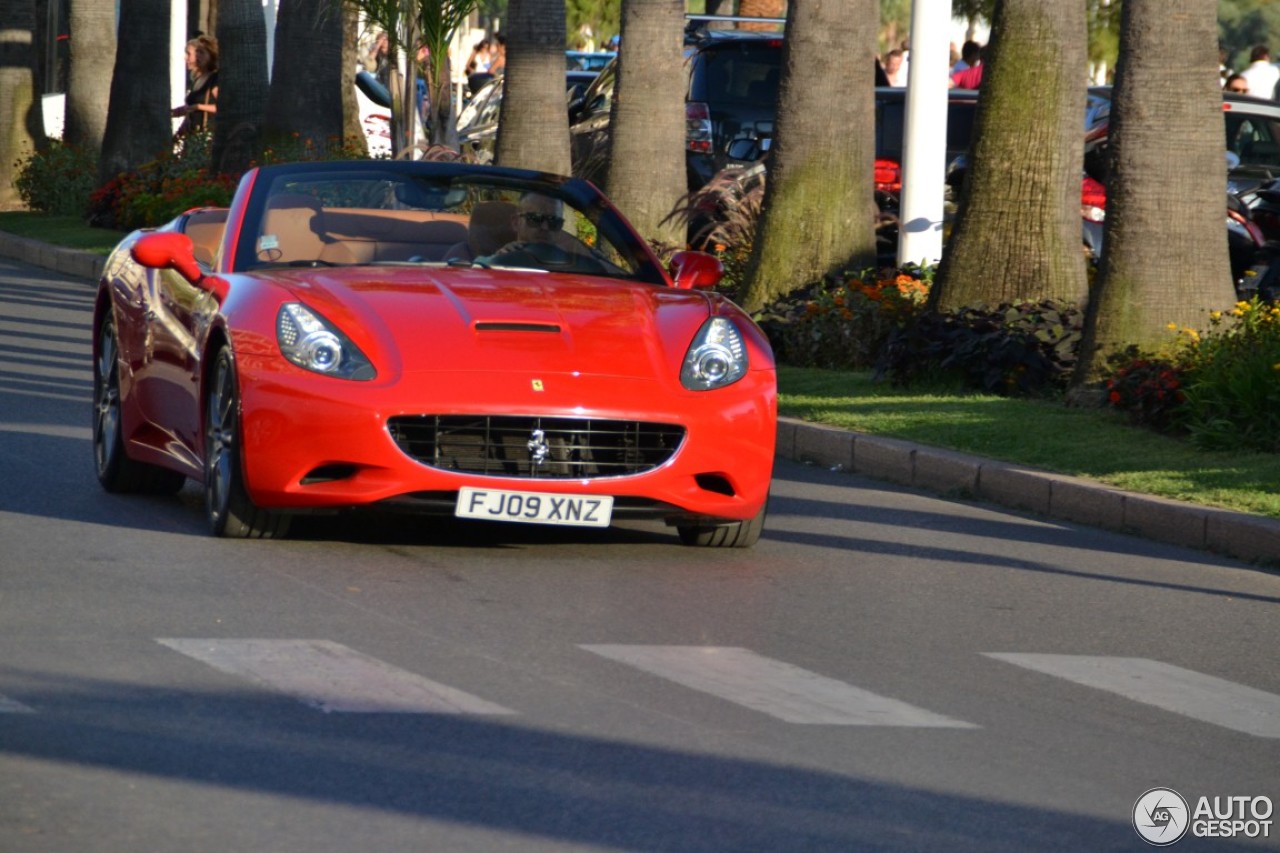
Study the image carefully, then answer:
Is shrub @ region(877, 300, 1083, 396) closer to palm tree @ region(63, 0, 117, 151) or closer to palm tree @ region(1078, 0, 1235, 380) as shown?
palm tree @ region(1078, 0, 1235, 380)

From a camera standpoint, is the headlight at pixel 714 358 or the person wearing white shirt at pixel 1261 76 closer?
the headlight at pixel 714 358

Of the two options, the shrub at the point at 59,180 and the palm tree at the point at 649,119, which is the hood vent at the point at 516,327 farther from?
the shrub at the point at 59,180

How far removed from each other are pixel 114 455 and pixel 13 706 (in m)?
3.98

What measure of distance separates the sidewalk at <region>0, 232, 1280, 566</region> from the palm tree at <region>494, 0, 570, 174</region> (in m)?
6.56

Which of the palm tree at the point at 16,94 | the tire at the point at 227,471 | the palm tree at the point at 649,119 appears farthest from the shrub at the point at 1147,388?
the palm tree at the point at 16,94

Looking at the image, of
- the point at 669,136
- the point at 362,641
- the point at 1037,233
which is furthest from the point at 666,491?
the point at 669,136

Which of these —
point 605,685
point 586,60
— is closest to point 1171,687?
point 605,685

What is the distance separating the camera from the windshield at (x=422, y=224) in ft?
30.2

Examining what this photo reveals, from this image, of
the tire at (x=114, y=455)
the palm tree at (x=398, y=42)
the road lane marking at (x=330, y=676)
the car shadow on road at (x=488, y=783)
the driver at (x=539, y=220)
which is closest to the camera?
the car shadow on road at (x=488, y=783)

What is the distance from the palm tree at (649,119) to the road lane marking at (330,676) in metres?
12.2

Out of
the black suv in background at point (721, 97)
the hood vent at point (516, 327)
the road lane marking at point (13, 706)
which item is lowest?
the road lane marking at point (13, 706)

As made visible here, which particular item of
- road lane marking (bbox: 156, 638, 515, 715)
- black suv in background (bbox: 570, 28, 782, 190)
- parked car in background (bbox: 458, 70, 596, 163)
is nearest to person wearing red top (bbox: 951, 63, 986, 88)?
parked car in background (bbox: 458, 70, 596, 163)

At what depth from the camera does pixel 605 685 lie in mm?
6289

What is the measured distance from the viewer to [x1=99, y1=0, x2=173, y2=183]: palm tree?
2646 centimetres
